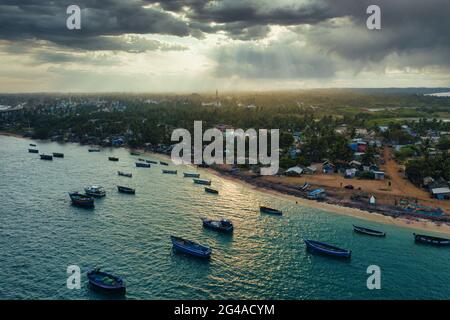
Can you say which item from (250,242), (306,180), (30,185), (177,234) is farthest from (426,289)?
(30,185)

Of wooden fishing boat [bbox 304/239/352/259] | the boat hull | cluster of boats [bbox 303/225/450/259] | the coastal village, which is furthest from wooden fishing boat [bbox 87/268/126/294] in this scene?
the coastal village

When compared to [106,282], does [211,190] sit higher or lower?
higher

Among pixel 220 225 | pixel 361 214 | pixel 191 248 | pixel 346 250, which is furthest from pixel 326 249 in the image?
pixel 361 214

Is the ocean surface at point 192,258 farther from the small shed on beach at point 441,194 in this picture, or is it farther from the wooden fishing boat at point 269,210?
the small shed on beach at point 441,194

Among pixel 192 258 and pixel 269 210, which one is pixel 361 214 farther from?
pixel 192 258

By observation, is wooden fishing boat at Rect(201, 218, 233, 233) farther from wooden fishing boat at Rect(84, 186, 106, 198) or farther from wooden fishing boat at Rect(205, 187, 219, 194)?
wooden fishing boat at Rect(84, 186, 106, 198)

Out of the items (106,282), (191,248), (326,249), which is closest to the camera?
(106,282)
